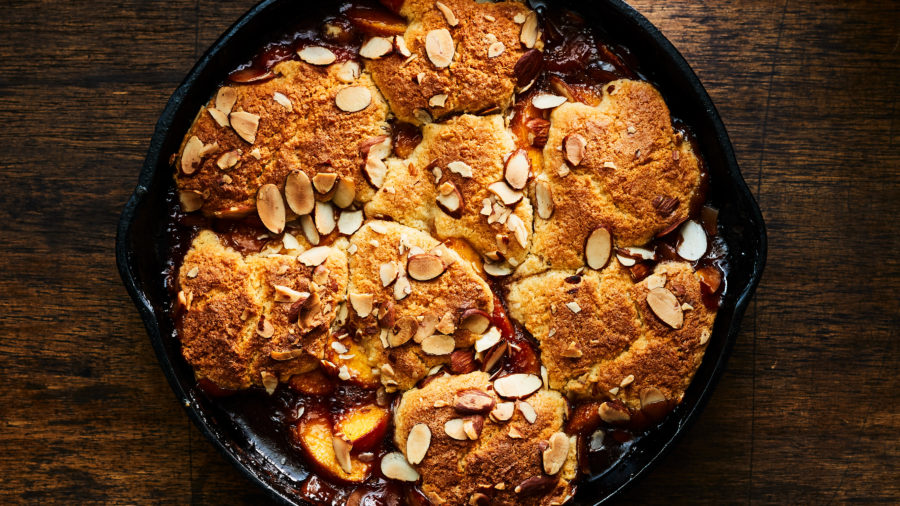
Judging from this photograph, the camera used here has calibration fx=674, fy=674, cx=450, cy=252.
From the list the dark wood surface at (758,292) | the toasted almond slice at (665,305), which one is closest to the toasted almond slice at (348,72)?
the dark wood surface at (758,292)

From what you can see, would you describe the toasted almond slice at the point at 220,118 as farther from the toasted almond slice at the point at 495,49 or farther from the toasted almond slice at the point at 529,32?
the toasted almond slice at the point at 529,32

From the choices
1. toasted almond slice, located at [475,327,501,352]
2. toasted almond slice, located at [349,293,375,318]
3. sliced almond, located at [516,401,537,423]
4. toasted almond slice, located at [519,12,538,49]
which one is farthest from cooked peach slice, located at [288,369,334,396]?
toasted almond slice, located at [519,12,538,49]

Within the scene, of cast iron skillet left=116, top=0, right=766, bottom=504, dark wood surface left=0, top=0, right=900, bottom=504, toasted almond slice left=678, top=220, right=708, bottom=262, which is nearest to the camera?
cast iron skillet left=116, top=0, right=766, bottom=504

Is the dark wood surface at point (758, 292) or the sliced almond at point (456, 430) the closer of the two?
the sliced almond at point (456, 430)

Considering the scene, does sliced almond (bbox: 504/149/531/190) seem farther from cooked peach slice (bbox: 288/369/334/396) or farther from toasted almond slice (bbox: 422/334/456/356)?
cooked peach slice (bbox: 288/369/334/396)

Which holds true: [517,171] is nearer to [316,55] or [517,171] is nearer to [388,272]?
[388,272]

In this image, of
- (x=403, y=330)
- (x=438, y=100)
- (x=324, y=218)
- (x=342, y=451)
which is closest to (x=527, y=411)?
(x=403, y=330)

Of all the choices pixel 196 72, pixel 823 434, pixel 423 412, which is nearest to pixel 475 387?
pixel 423 412
